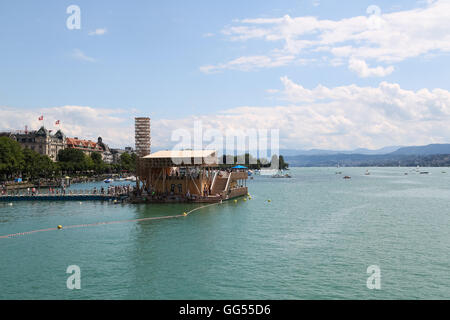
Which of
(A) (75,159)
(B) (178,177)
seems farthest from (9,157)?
(B) (178,177)

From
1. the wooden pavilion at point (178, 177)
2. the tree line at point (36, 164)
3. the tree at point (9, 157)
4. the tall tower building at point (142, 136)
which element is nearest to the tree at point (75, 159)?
the tree line at point (36, 164)

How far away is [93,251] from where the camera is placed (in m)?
31.2

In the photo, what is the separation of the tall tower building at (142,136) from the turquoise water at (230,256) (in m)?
20.9

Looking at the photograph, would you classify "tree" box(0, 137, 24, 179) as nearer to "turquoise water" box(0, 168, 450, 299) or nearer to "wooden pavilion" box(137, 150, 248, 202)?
"wooden pavilion" box(137, 150, 248, 202)

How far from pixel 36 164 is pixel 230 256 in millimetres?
104308

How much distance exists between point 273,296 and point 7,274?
16931 millimetres

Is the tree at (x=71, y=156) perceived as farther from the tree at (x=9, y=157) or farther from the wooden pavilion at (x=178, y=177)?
the wooden pavilion at (x=178, y=177)

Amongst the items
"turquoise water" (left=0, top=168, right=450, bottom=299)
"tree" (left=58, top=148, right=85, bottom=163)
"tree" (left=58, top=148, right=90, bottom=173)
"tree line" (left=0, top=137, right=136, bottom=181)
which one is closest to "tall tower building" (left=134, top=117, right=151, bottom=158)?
"turquoise water" (left=0, top=168, right=450, bottom=299)

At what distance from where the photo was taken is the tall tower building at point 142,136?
70.9 m

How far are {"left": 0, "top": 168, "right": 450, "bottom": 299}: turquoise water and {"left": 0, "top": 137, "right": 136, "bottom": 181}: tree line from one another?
60515mm
